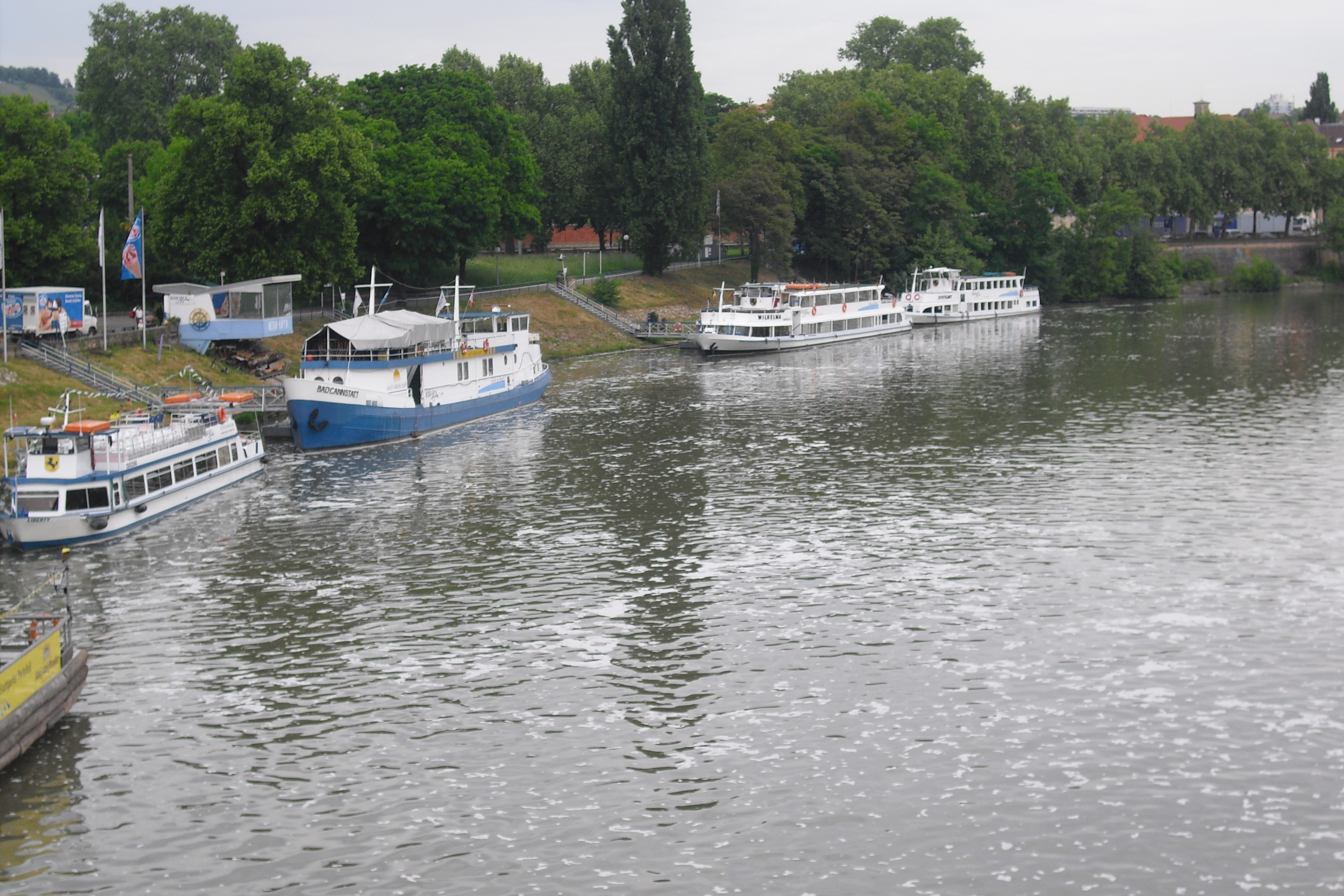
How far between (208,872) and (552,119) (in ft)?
353

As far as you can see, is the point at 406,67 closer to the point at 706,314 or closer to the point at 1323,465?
the point at 706,314

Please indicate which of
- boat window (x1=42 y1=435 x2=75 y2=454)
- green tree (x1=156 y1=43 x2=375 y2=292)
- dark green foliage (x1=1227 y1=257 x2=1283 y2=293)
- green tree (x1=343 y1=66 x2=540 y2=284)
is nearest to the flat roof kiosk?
green tree (x1=156 y1=43 x2=375 y2=292)

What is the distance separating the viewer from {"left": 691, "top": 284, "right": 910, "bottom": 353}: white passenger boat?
3979 inches

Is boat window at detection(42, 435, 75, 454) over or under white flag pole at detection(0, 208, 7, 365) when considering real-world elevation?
under

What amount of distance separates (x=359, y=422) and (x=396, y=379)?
375cm

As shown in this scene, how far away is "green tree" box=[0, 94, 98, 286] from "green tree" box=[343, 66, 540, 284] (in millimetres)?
19291

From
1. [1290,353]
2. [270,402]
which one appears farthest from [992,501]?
[1290,353]

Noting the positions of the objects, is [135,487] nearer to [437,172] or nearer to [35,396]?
[35,396]

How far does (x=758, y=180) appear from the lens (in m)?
120

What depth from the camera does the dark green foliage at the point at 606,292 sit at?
355 feet

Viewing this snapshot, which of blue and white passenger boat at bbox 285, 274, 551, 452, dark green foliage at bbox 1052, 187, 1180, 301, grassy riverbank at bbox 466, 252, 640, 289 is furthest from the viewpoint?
dark green foliage at bbox 1052, 187, 1180, 301

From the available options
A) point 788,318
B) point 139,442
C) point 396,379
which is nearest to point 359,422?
point 396,379

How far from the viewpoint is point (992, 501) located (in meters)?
46.4

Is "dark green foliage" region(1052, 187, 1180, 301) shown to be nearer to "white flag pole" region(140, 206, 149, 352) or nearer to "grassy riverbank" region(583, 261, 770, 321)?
"grassy riverbank" region(583, 261, 770, 321)
